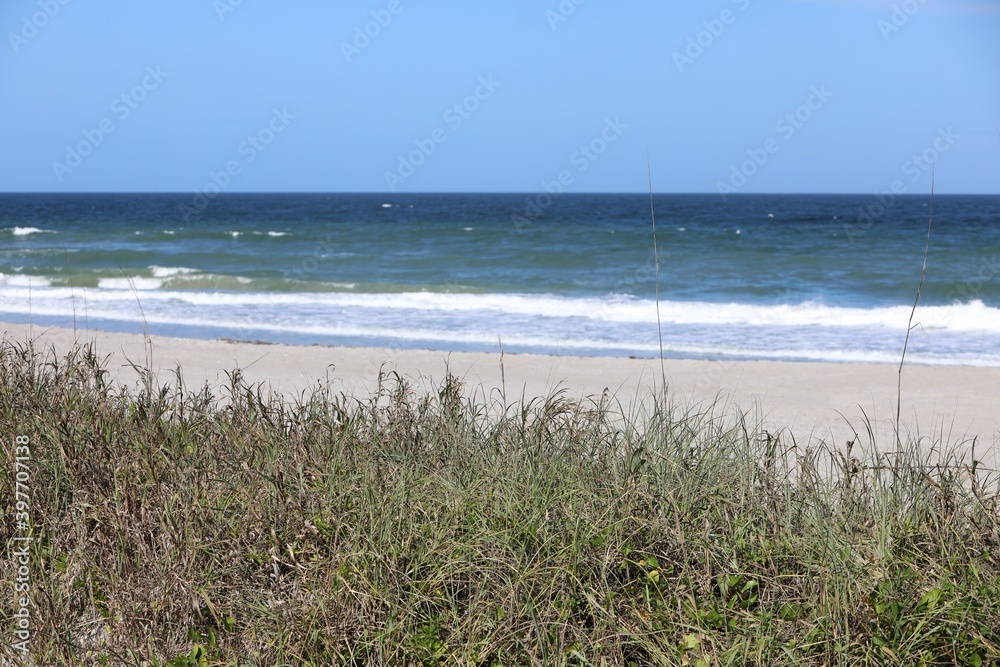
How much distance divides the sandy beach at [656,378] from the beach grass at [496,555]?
333 centimetres

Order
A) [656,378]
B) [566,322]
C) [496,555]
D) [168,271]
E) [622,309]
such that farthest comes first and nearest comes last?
[168,271]
[622,309]
[566,322]
[656,378]
[496,555]

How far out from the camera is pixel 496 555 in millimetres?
2504

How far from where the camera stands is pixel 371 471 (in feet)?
9.70

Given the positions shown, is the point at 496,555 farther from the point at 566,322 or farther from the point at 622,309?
the point at 622,309

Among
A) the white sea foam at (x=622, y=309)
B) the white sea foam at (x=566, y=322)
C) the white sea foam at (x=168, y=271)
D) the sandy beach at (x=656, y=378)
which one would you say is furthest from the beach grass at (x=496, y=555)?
the white sea foam at (x=168, y=271)

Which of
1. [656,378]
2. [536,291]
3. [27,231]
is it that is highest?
[27,231]

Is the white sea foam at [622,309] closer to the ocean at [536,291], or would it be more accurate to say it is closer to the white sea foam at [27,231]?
the ocean at [536,291]

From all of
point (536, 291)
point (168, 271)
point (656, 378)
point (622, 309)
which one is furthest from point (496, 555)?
point (168, 271)

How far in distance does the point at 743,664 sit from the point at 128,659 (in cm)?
174

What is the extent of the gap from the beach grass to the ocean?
308cm

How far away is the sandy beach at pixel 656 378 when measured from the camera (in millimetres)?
6992

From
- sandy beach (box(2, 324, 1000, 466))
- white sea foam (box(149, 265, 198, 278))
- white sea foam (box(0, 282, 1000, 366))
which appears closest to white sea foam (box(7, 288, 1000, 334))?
white sea foam (box(0, 282, 1000, 366))

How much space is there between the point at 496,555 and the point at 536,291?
15.7 meters

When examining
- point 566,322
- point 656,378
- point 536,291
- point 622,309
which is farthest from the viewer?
point 536,291
